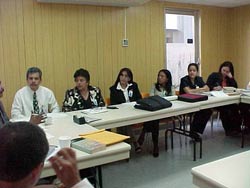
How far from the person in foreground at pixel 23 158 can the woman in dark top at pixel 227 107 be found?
409cm

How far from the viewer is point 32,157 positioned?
29.6 inches

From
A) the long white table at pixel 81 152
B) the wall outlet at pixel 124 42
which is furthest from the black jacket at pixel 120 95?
the long white table at pixel 81 152

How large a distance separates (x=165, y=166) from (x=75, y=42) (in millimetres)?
2289

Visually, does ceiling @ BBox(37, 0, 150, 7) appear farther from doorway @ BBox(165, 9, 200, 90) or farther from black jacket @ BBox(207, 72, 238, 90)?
black jacket @ BBox(207, 72, 238, 90)

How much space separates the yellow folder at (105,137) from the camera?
6.95ft

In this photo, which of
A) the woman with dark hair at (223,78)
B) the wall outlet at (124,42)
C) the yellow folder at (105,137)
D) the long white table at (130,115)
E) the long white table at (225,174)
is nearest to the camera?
the long white table at (225,174)

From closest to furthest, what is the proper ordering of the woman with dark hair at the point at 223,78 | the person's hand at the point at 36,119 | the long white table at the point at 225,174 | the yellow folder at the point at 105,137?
1. the long white table at the point at 225,174
2. the yellow folder at the point at 105,137
3. the person's hand at the point at 36,119
4. the woman with dark hair at the point at 223,78

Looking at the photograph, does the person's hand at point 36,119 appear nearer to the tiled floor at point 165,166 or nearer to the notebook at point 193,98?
the tiled floor at point 165,166

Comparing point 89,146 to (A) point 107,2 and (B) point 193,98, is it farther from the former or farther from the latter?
(A) point 107,2

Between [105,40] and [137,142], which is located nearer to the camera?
[137,142]

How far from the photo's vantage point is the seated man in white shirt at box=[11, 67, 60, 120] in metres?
3.48

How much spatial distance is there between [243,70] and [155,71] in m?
2.08

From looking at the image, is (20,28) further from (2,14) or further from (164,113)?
(164,113)

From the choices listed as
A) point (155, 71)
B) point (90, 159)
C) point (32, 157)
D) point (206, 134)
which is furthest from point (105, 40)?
point (32, 157)
